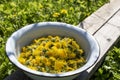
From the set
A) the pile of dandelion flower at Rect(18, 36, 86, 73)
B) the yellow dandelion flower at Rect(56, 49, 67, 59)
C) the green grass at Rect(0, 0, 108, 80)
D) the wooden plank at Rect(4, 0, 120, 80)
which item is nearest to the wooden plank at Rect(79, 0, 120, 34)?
the wooden plank at Rect(4, 0, 120, 80)

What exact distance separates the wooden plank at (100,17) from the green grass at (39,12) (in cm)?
22

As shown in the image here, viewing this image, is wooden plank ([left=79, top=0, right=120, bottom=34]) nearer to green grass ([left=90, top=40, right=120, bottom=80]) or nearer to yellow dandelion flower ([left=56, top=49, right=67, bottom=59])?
green grass ([left=90, top=40, right=120, bottom=80])

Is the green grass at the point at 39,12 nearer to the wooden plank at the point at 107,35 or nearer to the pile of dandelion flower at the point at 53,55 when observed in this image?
the wooden plank at the point at 107,35

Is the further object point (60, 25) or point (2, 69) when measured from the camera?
point (2, 69)

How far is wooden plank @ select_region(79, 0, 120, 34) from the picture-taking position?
350 cm

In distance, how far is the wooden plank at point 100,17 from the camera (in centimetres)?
350

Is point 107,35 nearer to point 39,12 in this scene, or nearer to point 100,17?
point 100,17

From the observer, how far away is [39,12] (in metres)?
3.99

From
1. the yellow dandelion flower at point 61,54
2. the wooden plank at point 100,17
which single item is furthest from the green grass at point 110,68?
the yellow dandelion flower at point 61,54

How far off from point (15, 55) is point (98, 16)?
1600mm

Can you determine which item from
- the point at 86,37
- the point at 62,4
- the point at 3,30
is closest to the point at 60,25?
the point at 86,37

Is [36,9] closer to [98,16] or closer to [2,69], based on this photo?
[98,16]

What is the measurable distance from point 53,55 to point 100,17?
133 centimetres

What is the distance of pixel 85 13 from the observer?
4176 mm
